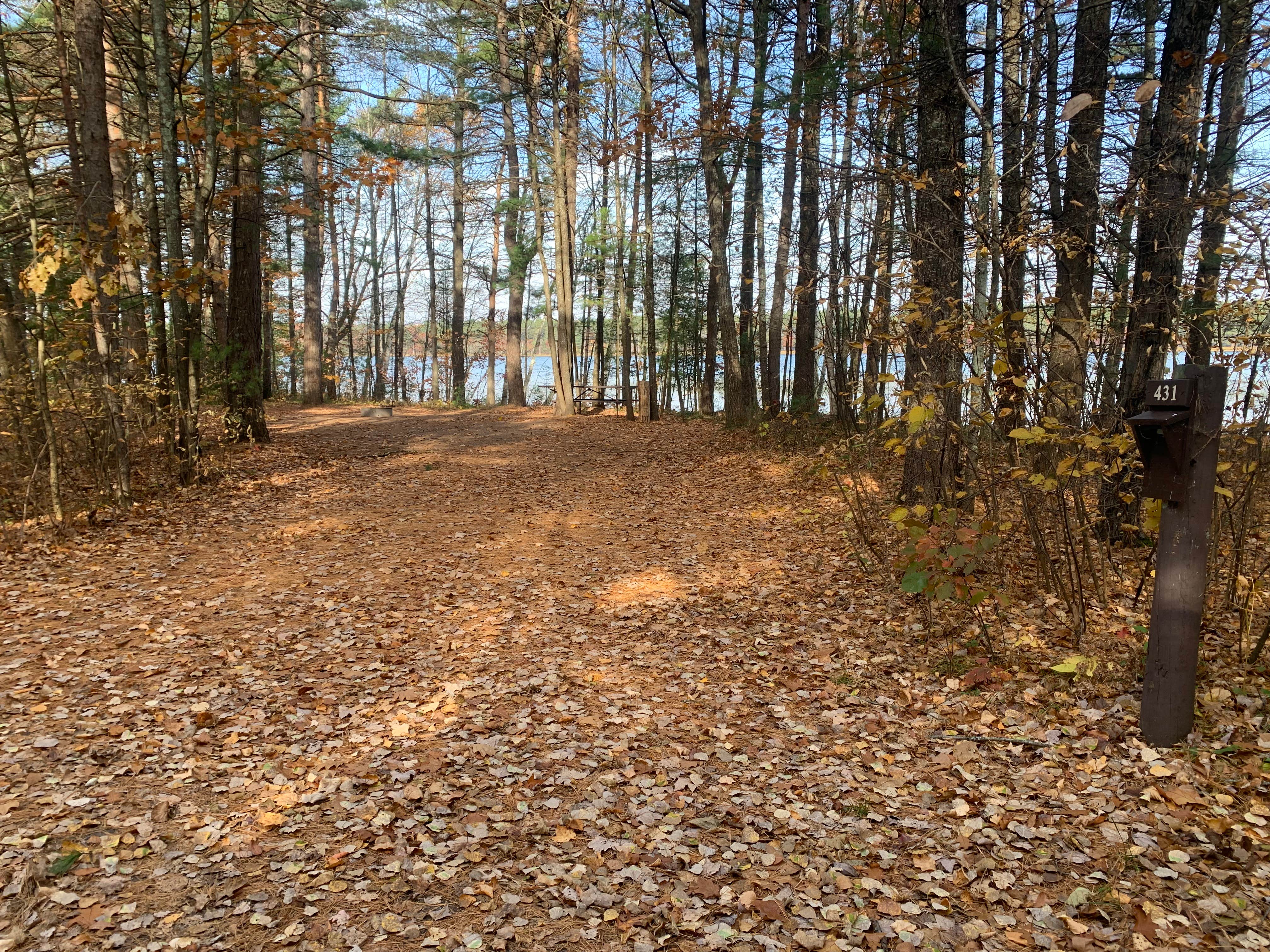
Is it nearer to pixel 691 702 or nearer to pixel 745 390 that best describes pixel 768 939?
pixel 691 702

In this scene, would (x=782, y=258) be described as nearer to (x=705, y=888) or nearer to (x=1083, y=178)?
(x=1083, y=178)

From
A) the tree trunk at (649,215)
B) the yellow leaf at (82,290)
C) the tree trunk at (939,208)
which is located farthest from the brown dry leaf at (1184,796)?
the tree trunk at (649,215)

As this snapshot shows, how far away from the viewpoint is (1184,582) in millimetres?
3279

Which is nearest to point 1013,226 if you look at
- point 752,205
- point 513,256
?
point 752,205

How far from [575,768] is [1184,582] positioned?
3.16 m

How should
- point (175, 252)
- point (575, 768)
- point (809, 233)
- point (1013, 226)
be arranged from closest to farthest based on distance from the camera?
point (575, 768) < point (1013, 226) < point (175, 252) < point (809, 233)

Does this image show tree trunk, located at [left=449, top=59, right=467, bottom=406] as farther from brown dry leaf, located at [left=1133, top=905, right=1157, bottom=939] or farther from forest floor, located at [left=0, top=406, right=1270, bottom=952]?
brown dry leaf, located at [left=1133, top=905, right=1157, bottom=939]

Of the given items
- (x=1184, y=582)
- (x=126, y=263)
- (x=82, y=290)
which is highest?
(x=126, y=263)

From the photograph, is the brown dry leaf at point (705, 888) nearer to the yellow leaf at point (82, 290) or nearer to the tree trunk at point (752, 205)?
the yellow leaf at point (82, 290)

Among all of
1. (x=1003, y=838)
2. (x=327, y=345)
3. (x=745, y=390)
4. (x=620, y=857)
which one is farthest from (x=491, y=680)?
(x=327, y=345)

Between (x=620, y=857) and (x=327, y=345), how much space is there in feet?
106

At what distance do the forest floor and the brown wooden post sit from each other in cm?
18

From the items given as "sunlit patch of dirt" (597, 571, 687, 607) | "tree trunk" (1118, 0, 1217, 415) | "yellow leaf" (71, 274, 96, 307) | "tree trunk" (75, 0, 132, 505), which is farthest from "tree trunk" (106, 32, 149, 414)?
"tree trunk" (1118, 0, 1217, 415)

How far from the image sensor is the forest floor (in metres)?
2.75
